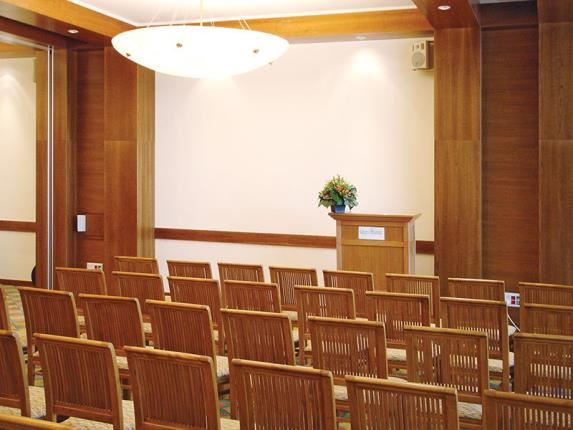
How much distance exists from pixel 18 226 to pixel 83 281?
5970 millimetres

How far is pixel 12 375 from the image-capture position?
11.6ft

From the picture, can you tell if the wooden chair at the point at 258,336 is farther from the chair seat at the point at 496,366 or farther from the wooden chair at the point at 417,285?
the wooden chair at the point at 417,285

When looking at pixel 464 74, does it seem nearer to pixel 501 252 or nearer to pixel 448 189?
pixel 448 189

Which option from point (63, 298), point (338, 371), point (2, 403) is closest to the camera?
point (2, 403)

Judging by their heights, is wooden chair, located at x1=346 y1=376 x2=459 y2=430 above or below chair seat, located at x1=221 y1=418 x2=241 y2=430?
above

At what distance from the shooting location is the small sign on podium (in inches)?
326

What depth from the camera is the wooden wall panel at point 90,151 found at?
10.9m

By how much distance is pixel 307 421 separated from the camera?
308 centimetres

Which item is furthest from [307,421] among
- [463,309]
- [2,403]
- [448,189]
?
[448,189]

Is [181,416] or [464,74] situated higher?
[464,74]

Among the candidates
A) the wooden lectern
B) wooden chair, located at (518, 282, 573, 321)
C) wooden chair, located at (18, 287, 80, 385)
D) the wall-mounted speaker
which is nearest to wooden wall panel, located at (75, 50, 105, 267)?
the wooden lectern

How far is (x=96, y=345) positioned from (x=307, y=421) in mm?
1004

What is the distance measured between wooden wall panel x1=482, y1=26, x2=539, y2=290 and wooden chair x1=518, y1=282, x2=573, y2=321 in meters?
2.96

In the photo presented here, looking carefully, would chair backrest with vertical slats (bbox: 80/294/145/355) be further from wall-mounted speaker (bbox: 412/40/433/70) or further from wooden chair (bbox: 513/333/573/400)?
wall-mounted speaker (bbox: 412/40/433/70)
